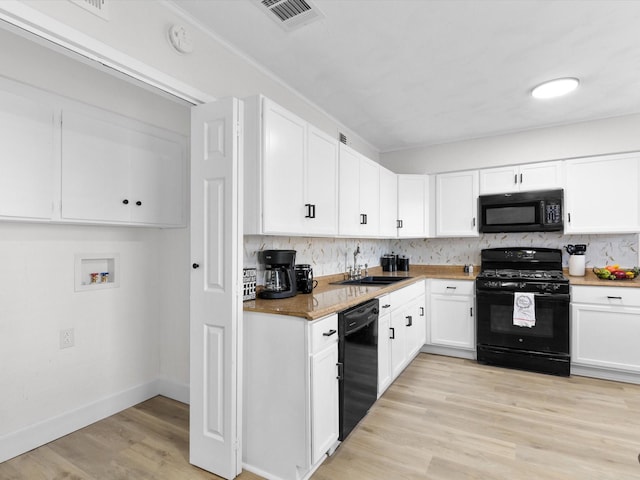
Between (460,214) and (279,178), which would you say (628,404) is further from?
(279,178)

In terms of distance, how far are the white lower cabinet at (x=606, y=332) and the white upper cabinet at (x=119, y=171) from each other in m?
3.72

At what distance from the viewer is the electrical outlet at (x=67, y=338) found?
95.0 inches

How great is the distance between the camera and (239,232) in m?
1.93

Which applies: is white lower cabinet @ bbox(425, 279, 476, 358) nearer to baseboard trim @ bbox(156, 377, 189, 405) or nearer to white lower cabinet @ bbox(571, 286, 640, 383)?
white lower cabinet @ bbox(571, 286, 640, 383)

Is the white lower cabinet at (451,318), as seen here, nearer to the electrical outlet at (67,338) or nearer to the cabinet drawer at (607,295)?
the cabinet drawer at (607,295)

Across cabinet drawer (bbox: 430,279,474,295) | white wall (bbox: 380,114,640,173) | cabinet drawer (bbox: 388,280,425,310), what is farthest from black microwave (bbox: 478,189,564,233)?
cabinet drawer (bbox: 388,280,425,310)

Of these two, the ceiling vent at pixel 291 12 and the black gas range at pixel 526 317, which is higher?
the ceiling vent at pixel 291 12

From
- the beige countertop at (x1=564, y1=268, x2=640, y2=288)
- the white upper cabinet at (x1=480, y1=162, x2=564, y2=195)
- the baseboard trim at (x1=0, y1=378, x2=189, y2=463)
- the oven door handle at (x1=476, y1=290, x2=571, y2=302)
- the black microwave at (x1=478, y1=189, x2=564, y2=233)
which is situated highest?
the white upper cabinet at (x1=480, y1=162, x2=564, y2=195)

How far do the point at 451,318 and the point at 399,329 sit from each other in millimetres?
1087

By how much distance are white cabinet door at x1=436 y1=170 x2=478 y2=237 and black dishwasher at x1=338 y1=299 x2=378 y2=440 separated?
7.04 feet

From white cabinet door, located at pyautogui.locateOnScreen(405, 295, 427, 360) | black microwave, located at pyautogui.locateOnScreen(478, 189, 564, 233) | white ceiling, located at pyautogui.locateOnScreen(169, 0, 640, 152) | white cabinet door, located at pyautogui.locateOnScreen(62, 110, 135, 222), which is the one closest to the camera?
white ceiling, located at pyautogui.locateOnScreen(169, 0, 640, 152)

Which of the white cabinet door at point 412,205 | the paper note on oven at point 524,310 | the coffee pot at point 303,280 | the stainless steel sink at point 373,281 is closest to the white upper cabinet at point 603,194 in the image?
the paper note on oven at point 524,310

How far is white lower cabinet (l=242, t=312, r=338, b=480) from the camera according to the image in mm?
1818

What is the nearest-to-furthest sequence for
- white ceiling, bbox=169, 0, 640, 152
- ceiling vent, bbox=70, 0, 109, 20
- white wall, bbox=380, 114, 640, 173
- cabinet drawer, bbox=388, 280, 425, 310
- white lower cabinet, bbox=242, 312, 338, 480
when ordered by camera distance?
ceiling vent, bbox=70, 0, 109, 20 → white lower cabinet, bbox=242, 312, 338, 480 → white ceiling, bbox=169, 0, 640, 152 → cabinet drawer, bbox=388, 280, 425, 310 → white wall, bbox=380, 114, 640, 173
